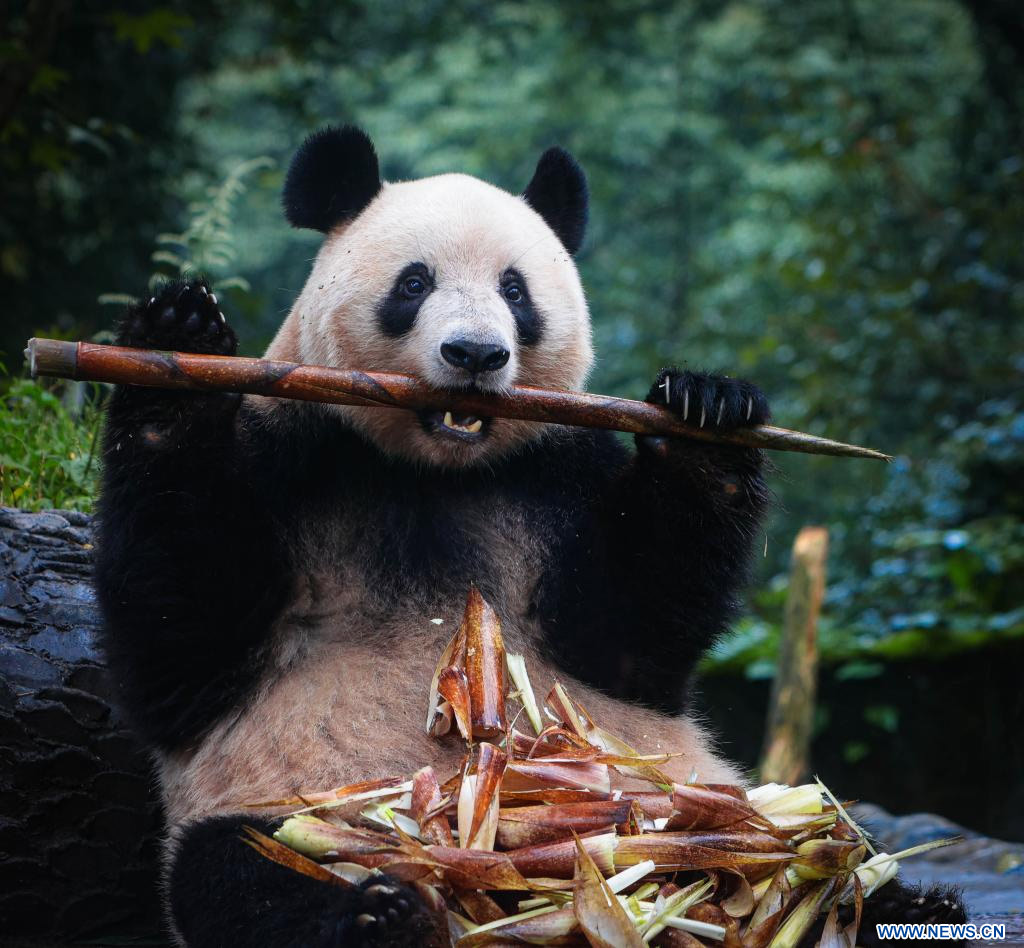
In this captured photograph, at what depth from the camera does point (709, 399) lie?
10.4ft

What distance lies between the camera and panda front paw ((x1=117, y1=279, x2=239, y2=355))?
3008mm

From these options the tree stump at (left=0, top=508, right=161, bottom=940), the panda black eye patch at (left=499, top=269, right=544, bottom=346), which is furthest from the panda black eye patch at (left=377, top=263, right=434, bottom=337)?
the tree stump at (left=0, top=508, right=161, bottom=940)

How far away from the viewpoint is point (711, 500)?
337cm

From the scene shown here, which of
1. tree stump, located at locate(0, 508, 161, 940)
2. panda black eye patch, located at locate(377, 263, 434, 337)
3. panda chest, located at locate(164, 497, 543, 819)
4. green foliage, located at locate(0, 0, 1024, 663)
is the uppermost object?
green foliage, located at locate(0, 0, 1024, 663)

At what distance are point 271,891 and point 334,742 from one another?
504mm

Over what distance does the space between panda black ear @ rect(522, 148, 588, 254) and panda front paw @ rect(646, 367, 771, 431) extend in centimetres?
104

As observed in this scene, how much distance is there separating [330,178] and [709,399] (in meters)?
1.47

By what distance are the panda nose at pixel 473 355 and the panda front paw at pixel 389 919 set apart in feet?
4.33

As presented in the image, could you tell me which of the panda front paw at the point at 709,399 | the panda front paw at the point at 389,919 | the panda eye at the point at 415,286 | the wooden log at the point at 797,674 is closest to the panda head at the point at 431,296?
the panda eye at the point at 415,286

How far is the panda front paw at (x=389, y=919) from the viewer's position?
7.91 ft

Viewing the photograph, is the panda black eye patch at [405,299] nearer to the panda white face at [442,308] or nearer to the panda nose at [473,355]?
the panda white face at [442,308]

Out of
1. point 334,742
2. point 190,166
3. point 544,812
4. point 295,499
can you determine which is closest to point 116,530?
point 295,499

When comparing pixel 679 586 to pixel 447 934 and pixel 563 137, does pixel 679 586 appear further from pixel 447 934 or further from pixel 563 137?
pixel 563 137

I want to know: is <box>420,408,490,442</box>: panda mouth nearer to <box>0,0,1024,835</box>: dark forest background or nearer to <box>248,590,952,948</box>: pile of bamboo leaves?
<box>248,590,952,948</box>: pile of bamboo leaves
